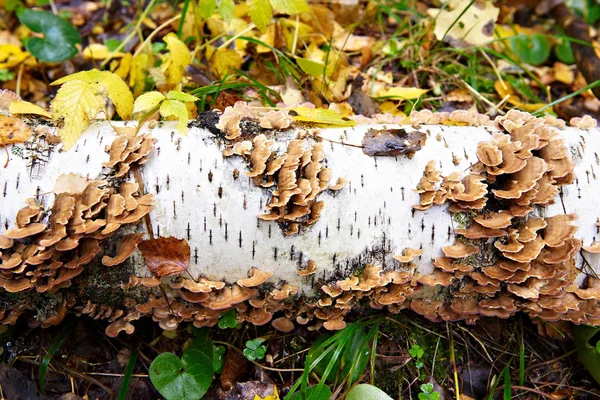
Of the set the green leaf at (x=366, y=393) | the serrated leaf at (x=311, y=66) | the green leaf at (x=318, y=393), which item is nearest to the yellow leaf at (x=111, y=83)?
the serrated leaf at (x=311, y=66)

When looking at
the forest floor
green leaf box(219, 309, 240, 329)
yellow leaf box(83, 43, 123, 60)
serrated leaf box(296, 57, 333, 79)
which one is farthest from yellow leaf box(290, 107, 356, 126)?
yellow leaf box(83, 43, 123, 60)

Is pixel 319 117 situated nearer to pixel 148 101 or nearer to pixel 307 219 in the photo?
pixel 307 219

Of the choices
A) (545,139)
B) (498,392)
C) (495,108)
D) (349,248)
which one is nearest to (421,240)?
(349,248)

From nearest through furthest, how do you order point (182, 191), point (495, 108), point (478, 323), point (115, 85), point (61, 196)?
point (61, 196)
point (182, 191)
point (115, 85)
point (478, 323)
point (495, 108)

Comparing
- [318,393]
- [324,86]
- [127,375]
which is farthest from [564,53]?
[127,375]

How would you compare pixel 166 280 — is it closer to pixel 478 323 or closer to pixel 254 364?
pixel 254 364

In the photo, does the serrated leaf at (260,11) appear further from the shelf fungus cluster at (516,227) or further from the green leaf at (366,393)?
the green leaf at (366,393)

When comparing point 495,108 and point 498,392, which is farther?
point 495,108
